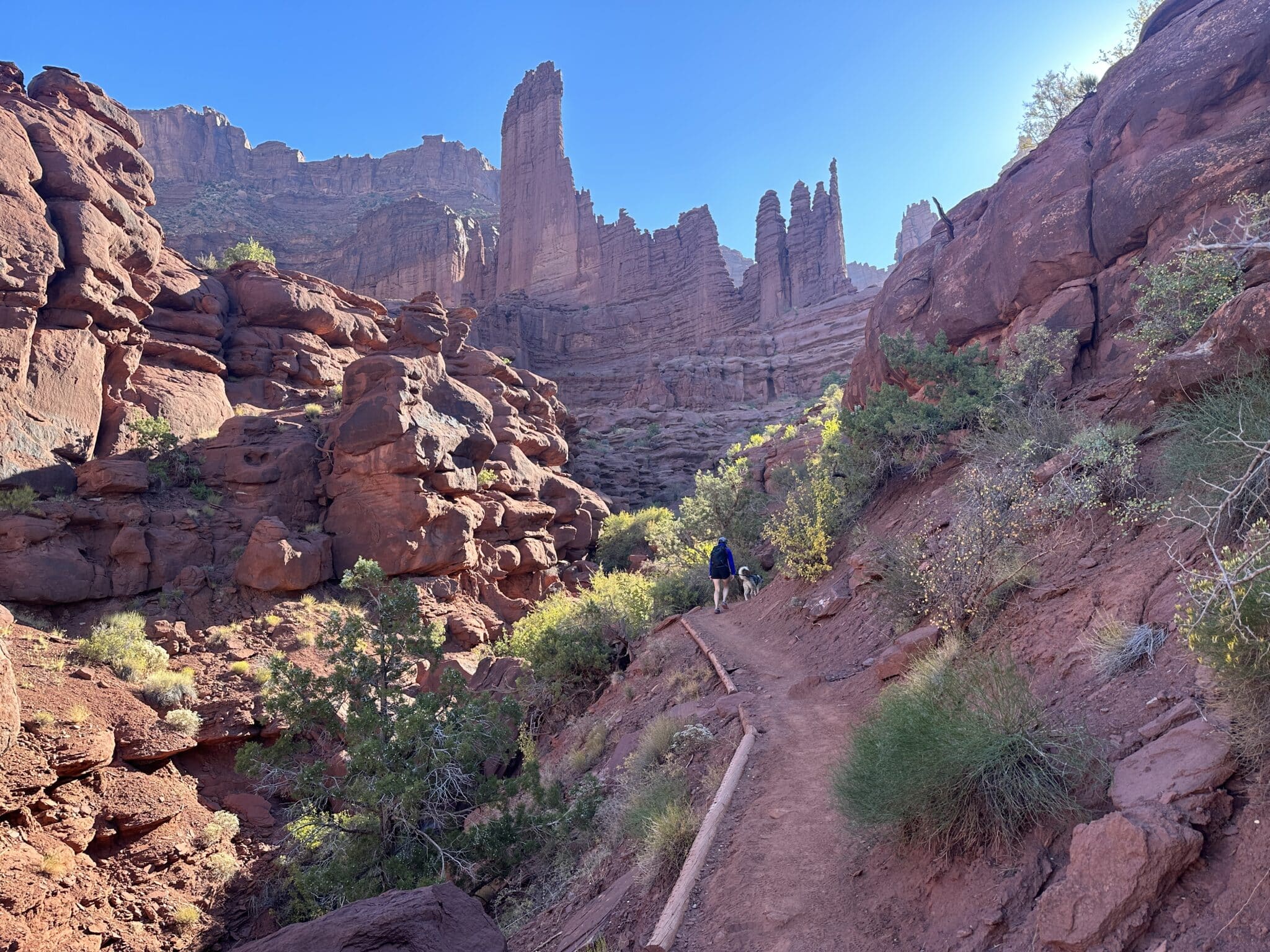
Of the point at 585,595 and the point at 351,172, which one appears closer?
the point at 585,595

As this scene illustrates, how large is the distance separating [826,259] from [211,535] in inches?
2540

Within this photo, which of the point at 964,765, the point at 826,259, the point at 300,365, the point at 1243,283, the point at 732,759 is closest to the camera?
the point at 964,765

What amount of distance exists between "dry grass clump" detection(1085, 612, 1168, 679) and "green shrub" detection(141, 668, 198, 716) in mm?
16219

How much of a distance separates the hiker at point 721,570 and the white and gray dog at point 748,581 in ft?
1.44

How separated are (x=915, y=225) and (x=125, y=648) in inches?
4745

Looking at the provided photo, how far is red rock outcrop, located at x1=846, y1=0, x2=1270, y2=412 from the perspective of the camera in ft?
37.7

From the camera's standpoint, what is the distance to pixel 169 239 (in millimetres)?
66000

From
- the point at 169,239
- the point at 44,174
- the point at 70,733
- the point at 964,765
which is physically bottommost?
the point at 964,765

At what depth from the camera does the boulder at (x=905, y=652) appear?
7395 mm

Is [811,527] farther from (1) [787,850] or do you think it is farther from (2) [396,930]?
→ (2) [396,930]

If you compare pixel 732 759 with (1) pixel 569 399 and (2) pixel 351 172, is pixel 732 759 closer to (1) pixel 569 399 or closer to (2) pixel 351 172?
(1) pixel 569 399

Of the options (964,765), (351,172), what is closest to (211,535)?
(964,765)

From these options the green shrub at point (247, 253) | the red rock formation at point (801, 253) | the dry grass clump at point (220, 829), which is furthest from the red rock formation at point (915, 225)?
the dry grass clump at point (220, 829)

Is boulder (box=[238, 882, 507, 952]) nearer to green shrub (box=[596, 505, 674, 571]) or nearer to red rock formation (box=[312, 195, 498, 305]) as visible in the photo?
green shrub (box=[596, 505, 674, 571])
